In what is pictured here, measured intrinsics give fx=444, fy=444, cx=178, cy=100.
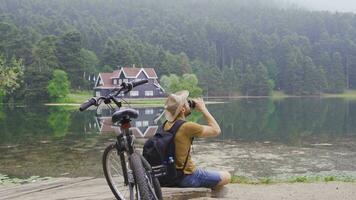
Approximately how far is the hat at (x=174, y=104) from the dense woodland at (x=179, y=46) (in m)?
69.3

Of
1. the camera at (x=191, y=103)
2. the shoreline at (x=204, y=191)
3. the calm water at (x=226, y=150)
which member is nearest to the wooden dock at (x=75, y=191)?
the shoreline at (x=204, y=191)

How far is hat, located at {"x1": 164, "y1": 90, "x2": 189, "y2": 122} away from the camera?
5.41 metres

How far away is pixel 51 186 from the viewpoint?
8.13 m

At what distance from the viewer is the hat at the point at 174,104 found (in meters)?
5.41

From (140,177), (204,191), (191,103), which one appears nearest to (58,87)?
(204,191)

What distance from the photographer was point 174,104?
542 cm

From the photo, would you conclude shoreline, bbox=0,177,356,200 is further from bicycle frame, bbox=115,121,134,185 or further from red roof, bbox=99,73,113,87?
red roof, bbox=99,73,113,87

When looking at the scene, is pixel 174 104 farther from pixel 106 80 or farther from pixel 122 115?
pixel 106 80

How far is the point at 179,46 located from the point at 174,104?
132 meters

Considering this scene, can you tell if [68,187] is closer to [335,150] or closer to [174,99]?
[174,99]

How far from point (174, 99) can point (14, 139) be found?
22.1 m

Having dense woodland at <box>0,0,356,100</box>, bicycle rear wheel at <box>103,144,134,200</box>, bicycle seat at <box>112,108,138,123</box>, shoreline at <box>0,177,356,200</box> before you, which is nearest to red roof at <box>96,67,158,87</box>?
dense woodland at <box>0,0,356,100</box>

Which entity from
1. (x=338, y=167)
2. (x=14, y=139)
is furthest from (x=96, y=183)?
(x=14, y=139)

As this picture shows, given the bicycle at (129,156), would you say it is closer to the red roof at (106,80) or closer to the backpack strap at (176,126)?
the backpack strap at (176,126)
